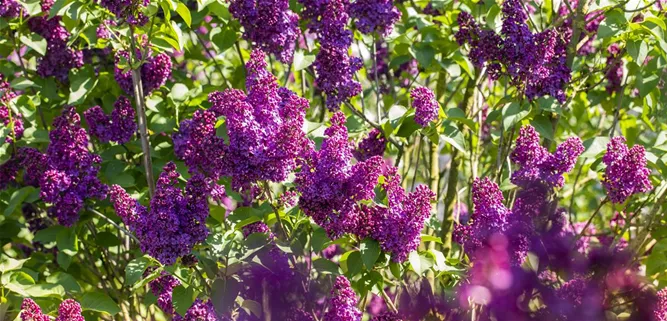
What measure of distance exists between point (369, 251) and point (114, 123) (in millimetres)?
1250

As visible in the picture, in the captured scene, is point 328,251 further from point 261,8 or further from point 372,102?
point 372,102

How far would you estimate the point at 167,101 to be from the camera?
3717mm

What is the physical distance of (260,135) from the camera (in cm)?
249

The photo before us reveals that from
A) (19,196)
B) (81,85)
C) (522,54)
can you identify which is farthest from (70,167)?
(522,54)

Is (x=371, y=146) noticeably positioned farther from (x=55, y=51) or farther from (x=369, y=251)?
(x=55, y=51)

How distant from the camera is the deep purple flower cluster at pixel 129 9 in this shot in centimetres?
290

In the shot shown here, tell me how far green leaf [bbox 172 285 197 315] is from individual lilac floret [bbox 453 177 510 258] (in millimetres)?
854

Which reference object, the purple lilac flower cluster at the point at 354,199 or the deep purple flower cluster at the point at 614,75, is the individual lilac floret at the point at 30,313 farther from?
the deep purple flower cluster at the point at 614,75

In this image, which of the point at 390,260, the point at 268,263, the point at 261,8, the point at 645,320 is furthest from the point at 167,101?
the point at 645,320

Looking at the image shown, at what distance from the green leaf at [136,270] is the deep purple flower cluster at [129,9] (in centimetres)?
76

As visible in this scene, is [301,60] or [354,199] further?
[301,60]

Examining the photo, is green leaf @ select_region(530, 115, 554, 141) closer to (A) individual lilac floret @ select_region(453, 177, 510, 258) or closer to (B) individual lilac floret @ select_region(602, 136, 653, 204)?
(B) individual lilac floret @ select_region(602, 136, 653, 204)

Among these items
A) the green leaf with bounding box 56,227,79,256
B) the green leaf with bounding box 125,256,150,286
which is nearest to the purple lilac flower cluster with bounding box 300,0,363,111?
the green leaf with bounding box 125,256,150,286

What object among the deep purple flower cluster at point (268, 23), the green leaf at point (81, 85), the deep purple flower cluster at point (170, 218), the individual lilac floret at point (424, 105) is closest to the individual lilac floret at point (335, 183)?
the deep purple flower cluster at point (170, 218)
